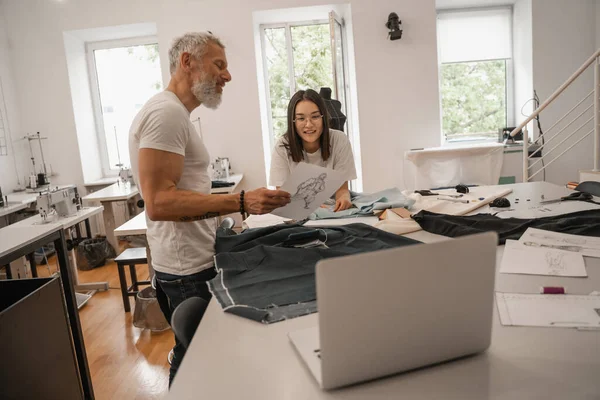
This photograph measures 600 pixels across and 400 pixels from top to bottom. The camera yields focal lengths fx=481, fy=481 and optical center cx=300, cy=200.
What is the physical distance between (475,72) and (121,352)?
507 cm

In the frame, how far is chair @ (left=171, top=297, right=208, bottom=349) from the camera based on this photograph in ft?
4.00

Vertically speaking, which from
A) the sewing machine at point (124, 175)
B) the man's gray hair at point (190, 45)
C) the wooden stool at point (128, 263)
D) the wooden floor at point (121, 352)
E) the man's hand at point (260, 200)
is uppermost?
the man's gray hair at point (190, 45)

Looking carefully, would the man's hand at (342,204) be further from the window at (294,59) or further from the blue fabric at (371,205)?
the window at (294,59)

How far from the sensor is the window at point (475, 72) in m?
5.79

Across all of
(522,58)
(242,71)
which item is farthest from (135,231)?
(522,58)

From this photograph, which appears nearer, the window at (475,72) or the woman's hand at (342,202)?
the woman's hand at (342,202)

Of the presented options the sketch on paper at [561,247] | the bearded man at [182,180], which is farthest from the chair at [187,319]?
the sketch on paper at [561,247]

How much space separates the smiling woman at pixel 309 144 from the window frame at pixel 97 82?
3.70 meters

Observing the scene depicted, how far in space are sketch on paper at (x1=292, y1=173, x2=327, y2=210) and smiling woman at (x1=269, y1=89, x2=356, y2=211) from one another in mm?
1029

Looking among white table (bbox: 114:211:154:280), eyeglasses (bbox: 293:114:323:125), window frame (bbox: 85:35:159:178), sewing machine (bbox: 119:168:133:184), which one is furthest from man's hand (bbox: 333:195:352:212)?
window frame (bbox: 85:35:159:178)

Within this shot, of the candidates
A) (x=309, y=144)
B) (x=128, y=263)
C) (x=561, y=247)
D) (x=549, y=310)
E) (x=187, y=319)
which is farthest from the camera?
(x=128, y=263)

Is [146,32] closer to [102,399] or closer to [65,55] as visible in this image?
[65,55]

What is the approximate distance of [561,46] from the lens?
17.7ft

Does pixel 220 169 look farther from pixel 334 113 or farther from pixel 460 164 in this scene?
pixel 460 164
